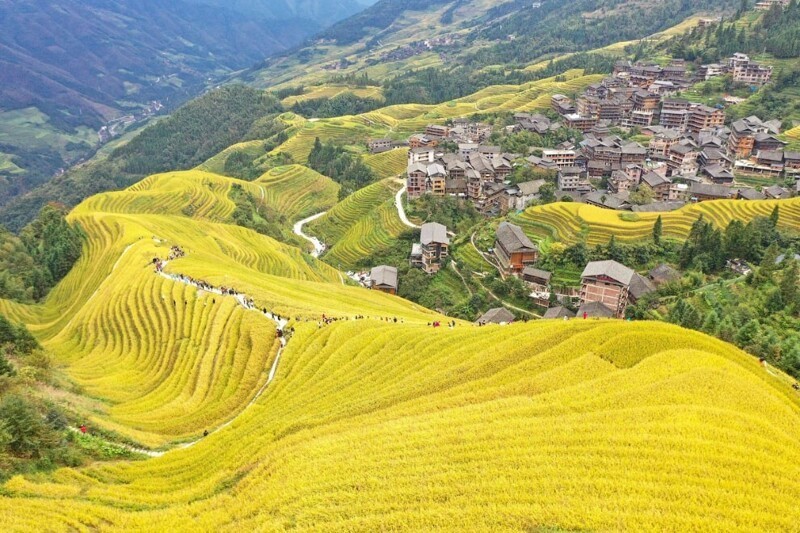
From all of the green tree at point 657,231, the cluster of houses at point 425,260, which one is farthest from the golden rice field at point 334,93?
the green tree at point 657,231

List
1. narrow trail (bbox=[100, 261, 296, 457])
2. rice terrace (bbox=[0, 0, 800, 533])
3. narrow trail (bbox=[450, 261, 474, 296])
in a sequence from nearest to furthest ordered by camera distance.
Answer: rice terrace (bbox=[0, 0, 800, 533]) < narrow trail (bbox=[100, 261, 296, 457]) < narrow trail (bbox=[450, 261, 474, 296])

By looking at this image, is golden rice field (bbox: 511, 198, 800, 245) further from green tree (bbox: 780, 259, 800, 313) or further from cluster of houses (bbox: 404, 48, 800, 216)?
green tree (bbox: 780, 259, 800, 313)

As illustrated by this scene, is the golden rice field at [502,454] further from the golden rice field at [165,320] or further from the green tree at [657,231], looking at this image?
the green tree at [657,231]

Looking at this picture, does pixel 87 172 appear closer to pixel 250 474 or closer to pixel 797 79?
pixel 250 474

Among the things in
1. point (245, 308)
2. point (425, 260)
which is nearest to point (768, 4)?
point (425, 260)

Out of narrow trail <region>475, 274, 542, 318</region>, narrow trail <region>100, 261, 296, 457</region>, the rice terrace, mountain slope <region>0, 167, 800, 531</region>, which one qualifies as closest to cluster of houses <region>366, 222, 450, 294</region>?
the rice terrace

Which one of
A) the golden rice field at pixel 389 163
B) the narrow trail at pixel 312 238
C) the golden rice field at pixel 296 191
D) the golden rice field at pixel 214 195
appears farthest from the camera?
the golden rice field at pixel 389 163
